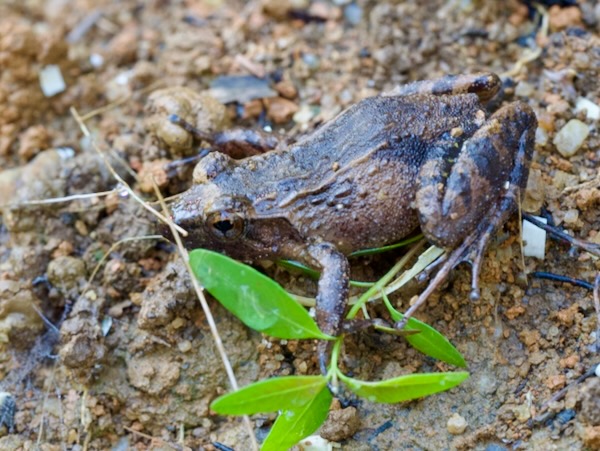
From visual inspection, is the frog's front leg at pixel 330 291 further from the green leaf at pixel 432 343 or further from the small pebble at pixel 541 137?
the small pebble at pixel 541 137

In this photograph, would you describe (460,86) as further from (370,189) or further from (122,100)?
(122,100)

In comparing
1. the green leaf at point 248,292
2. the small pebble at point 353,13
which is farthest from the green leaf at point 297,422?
the small pebble at point 353,13

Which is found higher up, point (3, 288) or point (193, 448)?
point (3, 288)

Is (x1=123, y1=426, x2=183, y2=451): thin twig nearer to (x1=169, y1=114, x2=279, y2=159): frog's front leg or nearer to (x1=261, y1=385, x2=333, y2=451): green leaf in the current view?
(x1=261, y1=385, x2=333, y2=451): green leaf

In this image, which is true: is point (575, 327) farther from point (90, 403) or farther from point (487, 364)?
point (90, 403)

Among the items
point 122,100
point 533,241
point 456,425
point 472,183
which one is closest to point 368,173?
point 472,183

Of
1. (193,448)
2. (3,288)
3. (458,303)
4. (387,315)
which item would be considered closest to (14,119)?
(3,288)

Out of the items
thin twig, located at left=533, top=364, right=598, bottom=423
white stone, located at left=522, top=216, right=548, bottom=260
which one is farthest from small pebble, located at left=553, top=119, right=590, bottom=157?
thin twig, located at left=533, top=364, right=598, bottom=423
